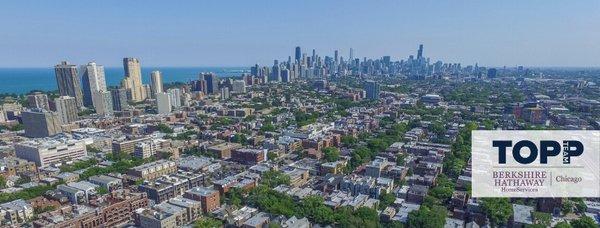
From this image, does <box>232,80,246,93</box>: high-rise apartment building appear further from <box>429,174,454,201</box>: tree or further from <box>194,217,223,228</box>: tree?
<box>194,217,223,228</box>: tree

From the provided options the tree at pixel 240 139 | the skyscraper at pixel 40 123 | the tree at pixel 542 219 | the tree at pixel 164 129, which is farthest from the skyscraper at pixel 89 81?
the tree at pixel 542 219

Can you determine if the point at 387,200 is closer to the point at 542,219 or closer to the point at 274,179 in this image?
the point at 542,219

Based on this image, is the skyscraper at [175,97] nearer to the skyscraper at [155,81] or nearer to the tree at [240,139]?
the skyscraper at [155,81]

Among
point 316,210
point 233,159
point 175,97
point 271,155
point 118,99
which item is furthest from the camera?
point 175,97

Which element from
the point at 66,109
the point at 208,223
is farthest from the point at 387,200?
the point at 66,109

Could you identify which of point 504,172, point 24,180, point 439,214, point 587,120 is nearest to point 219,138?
point 24,180

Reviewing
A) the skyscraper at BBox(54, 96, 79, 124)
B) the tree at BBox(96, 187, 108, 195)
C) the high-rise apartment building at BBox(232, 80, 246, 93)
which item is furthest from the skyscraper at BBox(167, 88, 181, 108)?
the tree at BBox(96, 187, 108, 195)

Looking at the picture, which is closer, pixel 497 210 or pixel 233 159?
pixel 497 210
